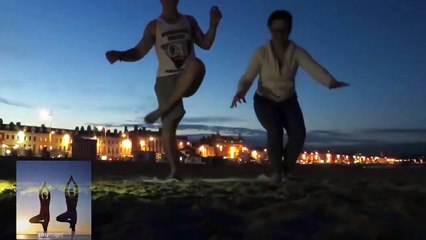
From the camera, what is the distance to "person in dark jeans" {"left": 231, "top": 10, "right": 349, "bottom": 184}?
22.4 feet

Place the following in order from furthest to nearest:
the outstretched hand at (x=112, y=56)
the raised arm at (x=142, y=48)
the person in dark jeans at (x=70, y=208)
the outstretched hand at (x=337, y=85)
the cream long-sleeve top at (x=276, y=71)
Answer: the raised arm at (x=142, y=48) → the outstretched hand at (x=112, y=56) → the cream long-sleeve top at (x=276, y=71) → the outstretched hand at (x=337, y=85) → the person in dark jeans at (x=70, y=208)

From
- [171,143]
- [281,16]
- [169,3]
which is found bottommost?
[171,143]

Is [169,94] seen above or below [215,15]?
below

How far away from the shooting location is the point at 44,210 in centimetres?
339

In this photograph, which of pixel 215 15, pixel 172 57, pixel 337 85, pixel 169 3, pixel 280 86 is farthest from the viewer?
pixel 169 3

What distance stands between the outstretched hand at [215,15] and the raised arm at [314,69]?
39.7 inches

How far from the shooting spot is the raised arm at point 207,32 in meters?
7.24

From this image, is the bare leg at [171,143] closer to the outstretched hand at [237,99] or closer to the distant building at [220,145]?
the outstretched hand at [237,99]

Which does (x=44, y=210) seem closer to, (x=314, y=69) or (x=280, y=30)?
(x=314, y=69)

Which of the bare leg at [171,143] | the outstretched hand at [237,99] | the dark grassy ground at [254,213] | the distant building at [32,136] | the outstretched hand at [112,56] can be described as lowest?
the dark grassy ground at [254,213]

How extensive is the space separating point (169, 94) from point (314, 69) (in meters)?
1.73

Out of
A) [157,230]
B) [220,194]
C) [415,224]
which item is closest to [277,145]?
[220,194]

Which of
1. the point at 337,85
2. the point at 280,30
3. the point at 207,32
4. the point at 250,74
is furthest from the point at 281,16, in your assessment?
the point at 337,85

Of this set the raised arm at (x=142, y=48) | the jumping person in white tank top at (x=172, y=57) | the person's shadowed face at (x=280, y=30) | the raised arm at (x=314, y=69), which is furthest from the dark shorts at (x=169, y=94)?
the raised arm at (x=314, y=69)
